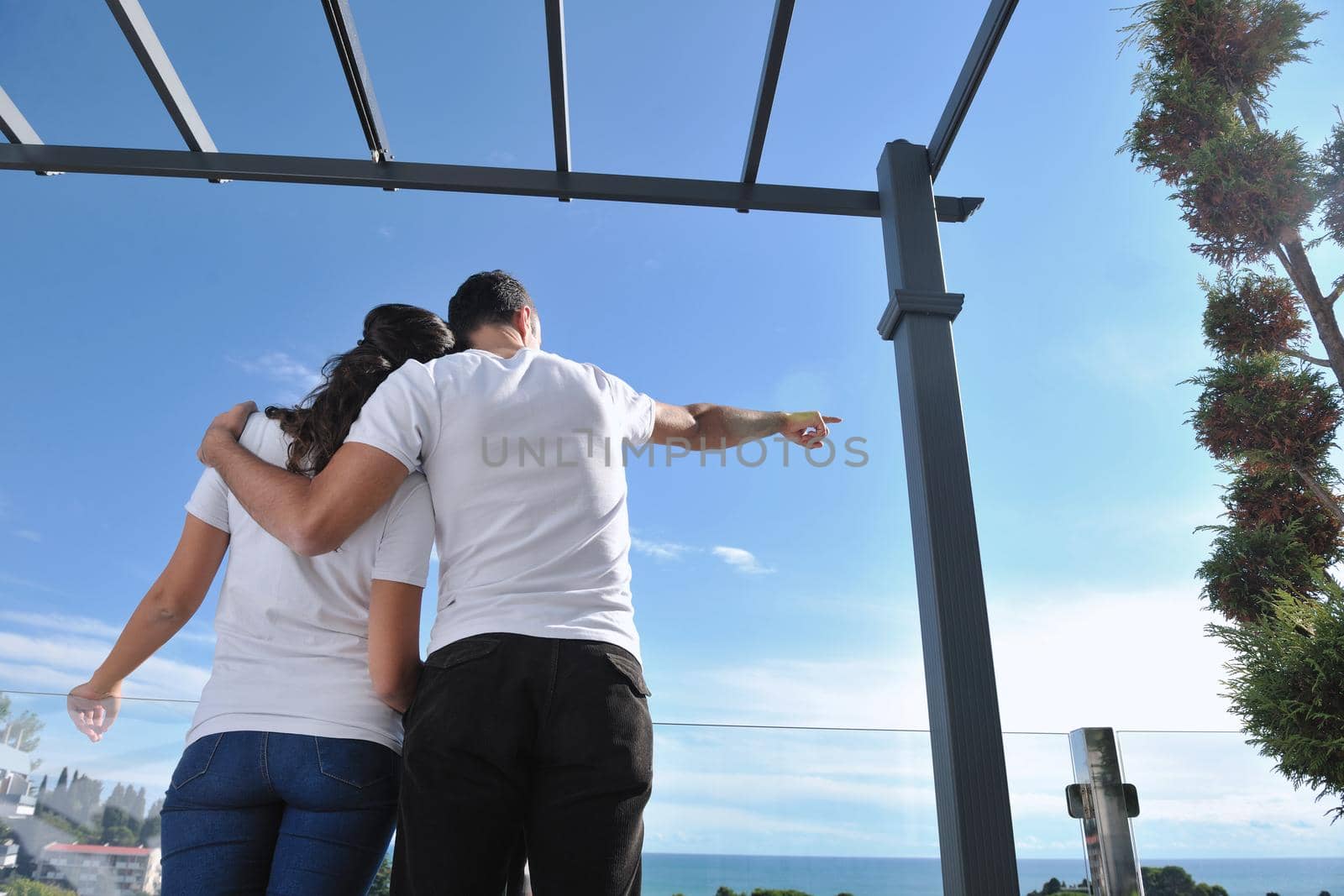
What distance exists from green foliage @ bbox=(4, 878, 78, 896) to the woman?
1192mm

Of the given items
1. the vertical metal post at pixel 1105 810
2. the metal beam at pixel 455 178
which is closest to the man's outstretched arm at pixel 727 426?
the metal beam at pixel 455 178

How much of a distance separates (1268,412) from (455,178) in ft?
25.4

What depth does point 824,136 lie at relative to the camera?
4391mm

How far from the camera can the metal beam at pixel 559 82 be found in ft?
6.75

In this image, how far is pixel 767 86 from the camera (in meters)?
2.15

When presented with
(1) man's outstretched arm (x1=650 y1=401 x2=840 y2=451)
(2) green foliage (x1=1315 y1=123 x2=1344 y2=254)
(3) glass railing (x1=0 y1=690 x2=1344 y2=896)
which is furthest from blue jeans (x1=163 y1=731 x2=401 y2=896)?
(2) green foliage (x1=1315 y1=123 x2=1344 y2=254)

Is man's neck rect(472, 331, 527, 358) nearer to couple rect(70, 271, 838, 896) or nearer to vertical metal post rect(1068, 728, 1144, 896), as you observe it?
couple rect(70, 271, 838, 896)

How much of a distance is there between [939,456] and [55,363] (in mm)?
14930

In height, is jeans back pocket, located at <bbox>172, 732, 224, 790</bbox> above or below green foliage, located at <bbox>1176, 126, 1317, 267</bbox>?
below

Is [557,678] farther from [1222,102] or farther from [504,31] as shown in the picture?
[1222,102]

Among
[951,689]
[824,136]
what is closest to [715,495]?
[824,136]

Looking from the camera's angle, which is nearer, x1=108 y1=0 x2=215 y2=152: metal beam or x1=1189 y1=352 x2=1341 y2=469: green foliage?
x1=108 y1=0 x2=215 y2=152: metal beam

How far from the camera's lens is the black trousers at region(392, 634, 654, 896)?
0.92 metres

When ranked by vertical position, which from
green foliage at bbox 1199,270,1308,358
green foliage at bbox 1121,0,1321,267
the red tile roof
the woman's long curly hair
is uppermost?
green foliage at bbox 1121,0,1321,267
